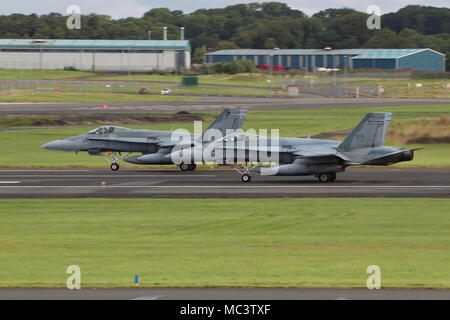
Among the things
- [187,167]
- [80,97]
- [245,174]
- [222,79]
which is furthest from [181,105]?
[222,79]

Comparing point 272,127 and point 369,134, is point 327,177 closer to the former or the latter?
point 369,134

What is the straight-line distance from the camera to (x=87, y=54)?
17712 cm

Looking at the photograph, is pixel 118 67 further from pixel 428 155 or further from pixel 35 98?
pixel 428 155

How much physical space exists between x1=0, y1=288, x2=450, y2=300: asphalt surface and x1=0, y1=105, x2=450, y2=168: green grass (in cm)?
3150

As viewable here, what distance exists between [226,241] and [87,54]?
15576cm

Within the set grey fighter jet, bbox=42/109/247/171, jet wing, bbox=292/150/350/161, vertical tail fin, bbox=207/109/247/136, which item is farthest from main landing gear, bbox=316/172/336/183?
vertical tail fin, bbox=207/109/247/136

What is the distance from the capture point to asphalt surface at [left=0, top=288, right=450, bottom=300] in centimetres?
1783

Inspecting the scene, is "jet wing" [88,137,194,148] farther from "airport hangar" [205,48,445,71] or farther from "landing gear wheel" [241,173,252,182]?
"airport hangar" [205,48,445,71]

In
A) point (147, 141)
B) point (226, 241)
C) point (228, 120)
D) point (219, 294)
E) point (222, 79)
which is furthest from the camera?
point (222, 79)

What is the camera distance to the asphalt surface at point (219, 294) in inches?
702

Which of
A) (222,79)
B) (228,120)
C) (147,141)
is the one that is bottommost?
(147,141)
